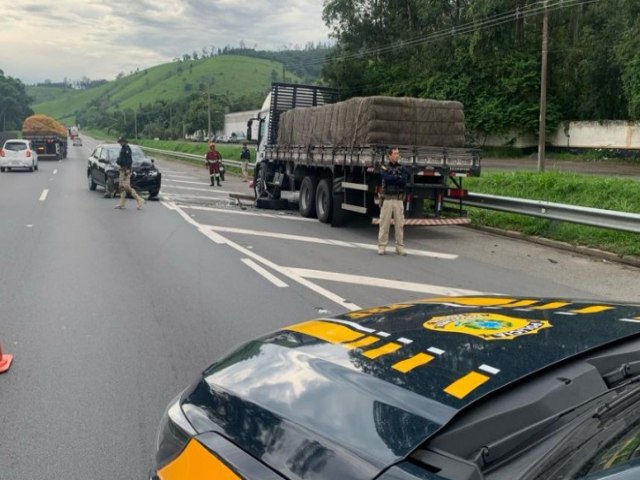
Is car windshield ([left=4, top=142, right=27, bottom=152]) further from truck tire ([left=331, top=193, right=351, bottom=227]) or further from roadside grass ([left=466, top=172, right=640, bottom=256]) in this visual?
roadside grass ([left=466, top=172, right=640, bottom=256])

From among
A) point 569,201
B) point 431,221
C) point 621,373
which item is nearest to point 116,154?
point 431,221

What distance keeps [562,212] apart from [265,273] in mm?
5911

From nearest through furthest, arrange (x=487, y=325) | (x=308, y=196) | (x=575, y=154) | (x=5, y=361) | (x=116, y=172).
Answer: (x=487, y=325) → (x=5, y=361) → (x=308, y=196) → (x=116, y=172) → (x=575, y=154)

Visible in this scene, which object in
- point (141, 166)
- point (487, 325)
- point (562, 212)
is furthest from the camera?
point (141, 166)

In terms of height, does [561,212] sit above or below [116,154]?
below

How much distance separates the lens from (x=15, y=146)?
114 ft

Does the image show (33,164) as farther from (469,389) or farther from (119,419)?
(469,389)

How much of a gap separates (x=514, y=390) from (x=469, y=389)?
146mm

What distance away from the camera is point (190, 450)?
1980 mm

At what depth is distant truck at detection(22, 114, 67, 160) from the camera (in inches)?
1903

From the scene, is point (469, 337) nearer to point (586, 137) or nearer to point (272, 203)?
point (272, 203)

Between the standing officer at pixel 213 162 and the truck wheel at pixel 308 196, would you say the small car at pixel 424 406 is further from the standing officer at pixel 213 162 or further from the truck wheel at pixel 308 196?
the standing officer at pixel 213 162

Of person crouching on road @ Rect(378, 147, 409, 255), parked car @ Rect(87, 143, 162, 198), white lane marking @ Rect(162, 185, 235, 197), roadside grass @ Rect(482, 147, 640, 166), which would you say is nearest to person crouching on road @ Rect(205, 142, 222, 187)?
white lane marking @ Rect(162, 185, 235, 197)

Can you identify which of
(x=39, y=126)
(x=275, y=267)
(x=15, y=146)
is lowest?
(x=275, y=267)
